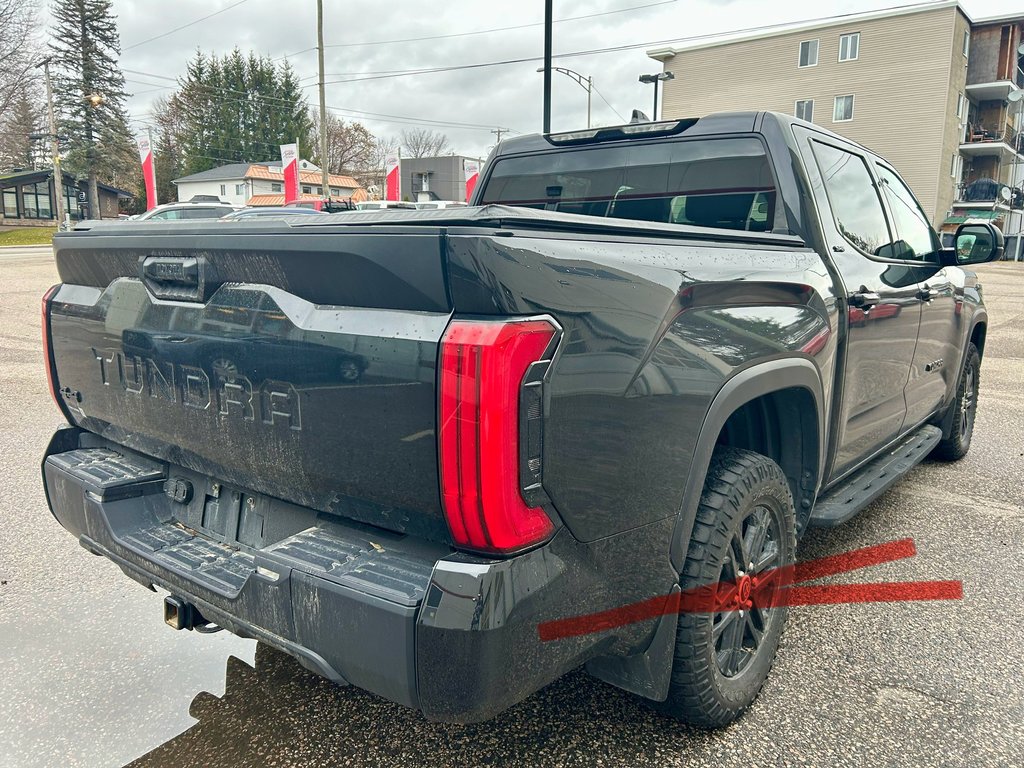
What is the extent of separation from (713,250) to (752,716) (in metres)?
1.47

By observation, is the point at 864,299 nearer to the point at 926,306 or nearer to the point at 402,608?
the point at 926,306

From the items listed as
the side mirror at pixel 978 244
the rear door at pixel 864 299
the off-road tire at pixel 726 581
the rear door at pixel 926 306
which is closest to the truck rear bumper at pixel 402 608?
the off-road tire at pixel 726 581

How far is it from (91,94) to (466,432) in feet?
220

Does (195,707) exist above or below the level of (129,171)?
below

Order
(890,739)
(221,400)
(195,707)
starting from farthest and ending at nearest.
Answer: (195,707)
(890,739)
(221,400)

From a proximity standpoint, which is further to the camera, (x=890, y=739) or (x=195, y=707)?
(x=195, y=707)

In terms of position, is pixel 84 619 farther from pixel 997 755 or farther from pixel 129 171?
pixel 129 171

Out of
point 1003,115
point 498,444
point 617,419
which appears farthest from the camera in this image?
point 1003,115

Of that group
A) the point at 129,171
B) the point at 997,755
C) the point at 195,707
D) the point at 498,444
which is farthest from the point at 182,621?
the point at 129,171

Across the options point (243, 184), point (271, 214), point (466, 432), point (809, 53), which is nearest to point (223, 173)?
point (243, 184)

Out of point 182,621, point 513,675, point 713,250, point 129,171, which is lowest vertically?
point 182,621

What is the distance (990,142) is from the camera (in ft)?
136

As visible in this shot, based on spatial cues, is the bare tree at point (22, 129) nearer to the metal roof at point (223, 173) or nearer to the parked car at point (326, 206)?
the metal roof at point (223, 173)

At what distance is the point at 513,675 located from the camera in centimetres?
164
